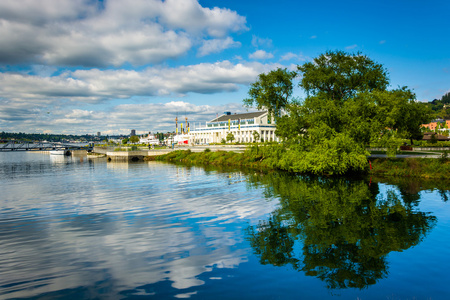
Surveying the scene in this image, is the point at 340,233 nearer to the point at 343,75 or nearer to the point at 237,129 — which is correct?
the point at 343,75

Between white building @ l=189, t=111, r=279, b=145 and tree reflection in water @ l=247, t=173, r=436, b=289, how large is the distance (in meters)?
114

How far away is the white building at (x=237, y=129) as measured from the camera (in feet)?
471

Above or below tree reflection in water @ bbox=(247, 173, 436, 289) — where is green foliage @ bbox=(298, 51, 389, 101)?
above

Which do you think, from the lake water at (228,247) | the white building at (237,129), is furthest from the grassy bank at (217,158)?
the white building at (237,129)

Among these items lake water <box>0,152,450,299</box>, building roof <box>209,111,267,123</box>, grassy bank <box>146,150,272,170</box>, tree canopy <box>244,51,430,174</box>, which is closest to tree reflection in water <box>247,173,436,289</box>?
lake water <box>0,152,450,299</box>

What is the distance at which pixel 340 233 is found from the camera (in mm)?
17156

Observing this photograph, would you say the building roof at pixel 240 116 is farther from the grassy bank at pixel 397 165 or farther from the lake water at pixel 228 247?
the lake water at pixel 228 247

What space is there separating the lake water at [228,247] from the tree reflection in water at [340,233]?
62 mm

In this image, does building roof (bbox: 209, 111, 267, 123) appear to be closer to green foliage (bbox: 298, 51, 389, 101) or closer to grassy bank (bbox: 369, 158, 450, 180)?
green foliage (bbox: 298, 51, 389, 101)

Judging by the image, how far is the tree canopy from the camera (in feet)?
133

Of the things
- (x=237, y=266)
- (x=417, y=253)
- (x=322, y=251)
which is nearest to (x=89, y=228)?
(x=237, y=266)

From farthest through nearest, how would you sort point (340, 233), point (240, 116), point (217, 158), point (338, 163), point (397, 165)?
point (240, 116)
point (217, 158)
point (397, 165)
point (338, 163)
point (340, 233)

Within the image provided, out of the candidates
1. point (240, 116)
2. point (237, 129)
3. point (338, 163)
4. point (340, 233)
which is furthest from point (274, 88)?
point (240, 116)

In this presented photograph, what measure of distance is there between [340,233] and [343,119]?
30.4 metres
